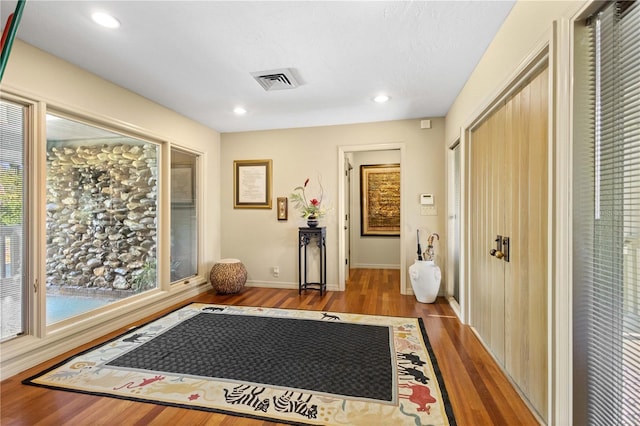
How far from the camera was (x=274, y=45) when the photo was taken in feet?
7.35

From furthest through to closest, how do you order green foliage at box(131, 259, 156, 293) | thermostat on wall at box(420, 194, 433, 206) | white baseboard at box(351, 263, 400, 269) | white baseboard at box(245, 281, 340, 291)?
white baseboard at box(351, 263, 400, 269), white baseboard at box(245, 281, 340, 291), thermostat on wall at box(420, 194, 433, 206), green foliage at box(131, 259, 156, 293)

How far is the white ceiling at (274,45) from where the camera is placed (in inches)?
72.4

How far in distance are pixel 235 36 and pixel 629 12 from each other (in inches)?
82.8

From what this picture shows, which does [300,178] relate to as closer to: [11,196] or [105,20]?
[105,20]

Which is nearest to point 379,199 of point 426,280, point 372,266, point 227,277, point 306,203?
point 372,266

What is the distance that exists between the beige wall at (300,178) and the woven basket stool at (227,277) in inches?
18.8

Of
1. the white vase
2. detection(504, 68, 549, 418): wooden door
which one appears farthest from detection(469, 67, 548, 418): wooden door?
the white vase

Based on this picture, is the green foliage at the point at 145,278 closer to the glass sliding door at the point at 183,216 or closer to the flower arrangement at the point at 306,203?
the glass sliding door at the point at 183,216

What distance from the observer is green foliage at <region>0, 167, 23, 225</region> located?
2.08m

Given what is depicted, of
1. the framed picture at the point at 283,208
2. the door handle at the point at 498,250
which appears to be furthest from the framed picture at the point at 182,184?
the door handle at the point at 498,250

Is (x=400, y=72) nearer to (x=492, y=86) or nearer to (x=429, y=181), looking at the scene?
(x=492, y=86)

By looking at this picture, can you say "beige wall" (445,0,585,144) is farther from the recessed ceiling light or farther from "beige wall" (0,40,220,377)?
"beige wall" (0,40,220,377)

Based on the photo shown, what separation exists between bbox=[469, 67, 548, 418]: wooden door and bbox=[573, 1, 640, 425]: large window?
28cm

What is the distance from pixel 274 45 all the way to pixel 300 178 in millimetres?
2379
